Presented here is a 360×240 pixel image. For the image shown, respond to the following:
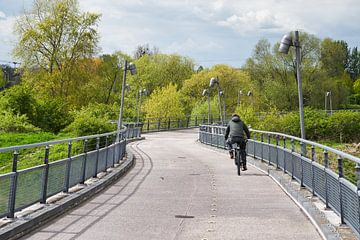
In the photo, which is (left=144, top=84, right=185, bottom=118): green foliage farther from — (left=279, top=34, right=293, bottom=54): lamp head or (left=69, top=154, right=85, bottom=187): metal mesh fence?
(left=69, top=154, right=85, bottom=187): metal mesh fence

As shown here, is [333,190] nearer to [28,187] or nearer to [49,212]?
[49,212]

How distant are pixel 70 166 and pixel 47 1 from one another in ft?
129

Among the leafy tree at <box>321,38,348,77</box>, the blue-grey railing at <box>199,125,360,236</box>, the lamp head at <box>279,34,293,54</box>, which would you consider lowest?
the blue-grey railing at <box>199,125,360,236</box>

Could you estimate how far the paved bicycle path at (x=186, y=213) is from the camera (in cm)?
691

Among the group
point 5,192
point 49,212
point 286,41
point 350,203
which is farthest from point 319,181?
point 286,41

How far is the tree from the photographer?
144ft

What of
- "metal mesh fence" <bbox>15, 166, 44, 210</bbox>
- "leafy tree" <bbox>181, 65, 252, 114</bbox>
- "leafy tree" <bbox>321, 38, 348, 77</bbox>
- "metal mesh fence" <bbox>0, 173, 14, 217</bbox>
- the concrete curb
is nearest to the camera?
the concrete curb

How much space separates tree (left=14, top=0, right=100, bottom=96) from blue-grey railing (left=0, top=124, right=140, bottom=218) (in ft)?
106

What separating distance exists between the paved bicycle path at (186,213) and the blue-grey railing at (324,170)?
0.53m

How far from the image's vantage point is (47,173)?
27.5ft

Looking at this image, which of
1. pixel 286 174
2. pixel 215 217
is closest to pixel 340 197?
pixel 215 217

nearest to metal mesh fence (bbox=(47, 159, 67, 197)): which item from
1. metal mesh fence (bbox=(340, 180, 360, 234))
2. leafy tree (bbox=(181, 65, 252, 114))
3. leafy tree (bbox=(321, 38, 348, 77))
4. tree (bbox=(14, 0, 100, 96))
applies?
metal mesh fence (bbox=(340, 180, 360, 234))

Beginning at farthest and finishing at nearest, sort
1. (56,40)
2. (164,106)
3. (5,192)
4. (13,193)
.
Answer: (164,106) → (56,40) → (13,193) → (5,192)

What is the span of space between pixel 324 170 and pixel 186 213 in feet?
7.97
